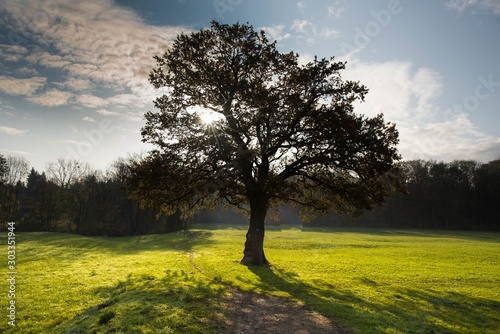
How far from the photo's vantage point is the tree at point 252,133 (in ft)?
73.6

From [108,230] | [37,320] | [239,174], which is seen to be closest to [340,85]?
[239,174]

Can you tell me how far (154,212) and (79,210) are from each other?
54.9 feet

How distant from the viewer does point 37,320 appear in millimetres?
13359

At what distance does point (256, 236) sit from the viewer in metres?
26.4

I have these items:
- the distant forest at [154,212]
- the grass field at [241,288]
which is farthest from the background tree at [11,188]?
the grass field at [241,288]

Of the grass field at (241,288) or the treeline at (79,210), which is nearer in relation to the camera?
the grass field at (241,288)

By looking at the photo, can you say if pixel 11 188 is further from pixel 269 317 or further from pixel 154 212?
pixel 269 317

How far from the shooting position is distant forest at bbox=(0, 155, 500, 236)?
233ft

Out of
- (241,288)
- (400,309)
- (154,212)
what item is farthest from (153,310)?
(154,212)

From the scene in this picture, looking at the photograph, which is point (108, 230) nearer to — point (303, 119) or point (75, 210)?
point (75, 210)

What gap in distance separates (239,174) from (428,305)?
1488 centimetres

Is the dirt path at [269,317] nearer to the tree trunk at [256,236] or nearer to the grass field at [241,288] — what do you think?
the grass field at [241,288]

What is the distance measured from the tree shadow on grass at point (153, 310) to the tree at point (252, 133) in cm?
810

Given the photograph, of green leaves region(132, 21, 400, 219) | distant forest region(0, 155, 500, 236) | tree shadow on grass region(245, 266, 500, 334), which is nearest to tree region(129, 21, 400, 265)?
green leaves region(132, 21, 400, 219)
